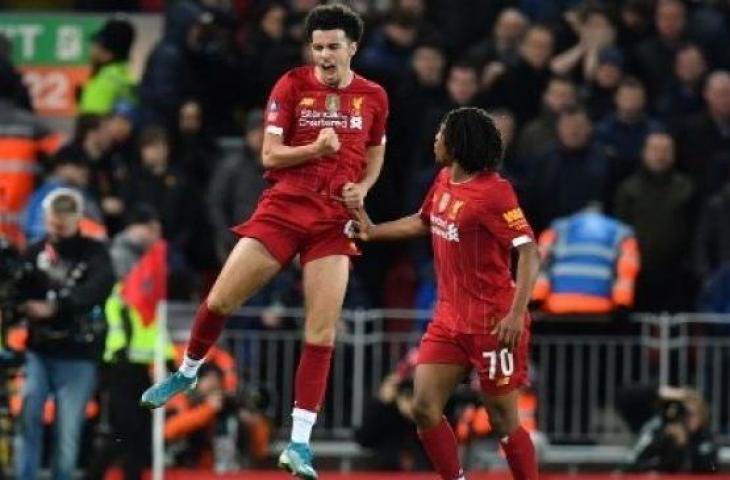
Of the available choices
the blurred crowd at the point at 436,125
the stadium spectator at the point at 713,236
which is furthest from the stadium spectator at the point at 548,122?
the stadium spectator at the point at 713,236

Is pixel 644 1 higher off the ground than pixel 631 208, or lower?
higher

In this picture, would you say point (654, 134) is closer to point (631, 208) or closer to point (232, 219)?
point (631, 208)

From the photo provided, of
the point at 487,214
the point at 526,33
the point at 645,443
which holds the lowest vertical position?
the point at 645,443

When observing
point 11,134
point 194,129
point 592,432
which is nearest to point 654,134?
point 592,432

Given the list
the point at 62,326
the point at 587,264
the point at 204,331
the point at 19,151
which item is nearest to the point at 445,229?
the point at 204,331

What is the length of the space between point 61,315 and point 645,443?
4.27m

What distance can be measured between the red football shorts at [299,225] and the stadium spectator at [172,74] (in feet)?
25.6

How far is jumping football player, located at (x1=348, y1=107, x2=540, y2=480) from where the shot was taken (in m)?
16.7

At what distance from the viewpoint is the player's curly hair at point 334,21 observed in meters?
16.2

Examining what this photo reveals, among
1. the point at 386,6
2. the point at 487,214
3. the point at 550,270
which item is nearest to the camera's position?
the point at 487,214

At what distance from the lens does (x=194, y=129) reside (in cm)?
2388

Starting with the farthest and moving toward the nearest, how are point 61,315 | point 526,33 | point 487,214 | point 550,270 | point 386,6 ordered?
point 386,6 → point 526,33 → point 550,270 → point 61,315 → point 487,214

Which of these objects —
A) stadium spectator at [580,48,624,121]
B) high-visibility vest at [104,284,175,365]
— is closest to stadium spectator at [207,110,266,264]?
high-visibility vest at [104,284,175,365]

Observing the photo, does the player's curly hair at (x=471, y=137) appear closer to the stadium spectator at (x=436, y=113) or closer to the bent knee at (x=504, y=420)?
the bent knee at (x=504, y=420)
